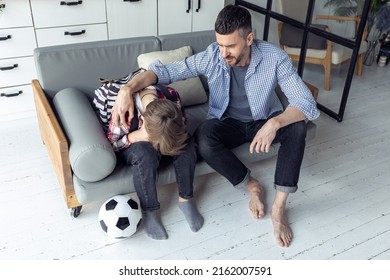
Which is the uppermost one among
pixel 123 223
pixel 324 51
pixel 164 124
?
pixel 164 124

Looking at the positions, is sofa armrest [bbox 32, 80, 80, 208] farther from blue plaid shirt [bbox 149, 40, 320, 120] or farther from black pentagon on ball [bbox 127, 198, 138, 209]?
blue plaid shirt [bbox 149, 40, 320, 120]

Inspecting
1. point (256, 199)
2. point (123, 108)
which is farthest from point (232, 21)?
point (256, 199)

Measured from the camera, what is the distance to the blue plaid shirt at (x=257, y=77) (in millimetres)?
1857

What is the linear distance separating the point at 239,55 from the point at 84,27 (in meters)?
1.46

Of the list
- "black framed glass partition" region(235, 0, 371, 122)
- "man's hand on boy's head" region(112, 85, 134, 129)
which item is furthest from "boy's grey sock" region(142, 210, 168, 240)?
"black framed glass partition" region(235, 0, 371, 122)

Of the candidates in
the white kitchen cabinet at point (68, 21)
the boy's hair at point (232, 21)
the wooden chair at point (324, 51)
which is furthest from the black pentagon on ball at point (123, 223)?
the wooden chair at point (324, 51)

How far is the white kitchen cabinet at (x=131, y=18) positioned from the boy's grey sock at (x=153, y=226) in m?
1.61

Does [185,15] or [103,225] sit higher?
[185,15]

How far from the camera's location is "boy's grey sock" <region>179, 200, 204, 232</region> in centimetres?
189

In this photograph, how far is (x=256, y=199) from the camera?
2.01m

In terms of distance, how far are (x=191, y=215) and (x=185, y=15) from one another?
6.10 ft

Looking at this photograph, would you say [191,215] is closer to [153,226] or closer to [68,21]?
[153,226]

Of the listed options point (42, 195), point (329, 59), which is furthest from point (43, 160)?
point (329, 59)

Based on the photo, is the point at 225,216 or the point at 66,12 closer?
the point at 225,216
